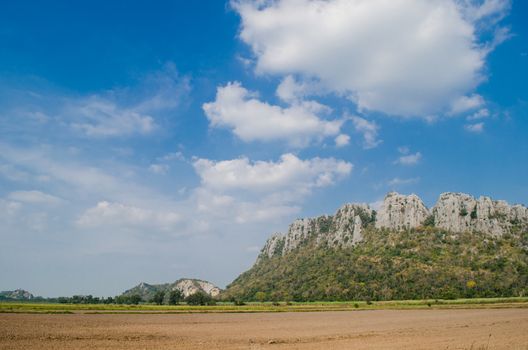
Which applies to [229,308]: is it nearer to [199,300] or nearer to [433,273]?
[199,300]

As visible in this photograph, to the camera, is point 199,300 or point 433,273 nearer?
point 433,273

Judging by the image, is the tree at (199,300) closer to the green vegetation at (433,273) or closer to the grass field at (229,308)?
the green vegetation at (433,273)

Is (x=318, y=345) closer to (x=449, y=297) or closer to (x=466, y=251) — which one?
(x=449, y=297)

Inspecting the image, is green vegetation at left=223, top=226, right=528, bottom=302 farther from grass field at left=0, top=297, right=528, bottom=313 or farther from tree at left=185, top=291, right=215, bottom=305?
tree at left=185, top=291, right=215, bottom=305

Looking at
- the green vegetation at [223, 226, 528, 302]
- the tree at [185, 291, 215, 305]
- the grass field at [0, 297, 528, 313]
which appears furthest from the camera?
the tree at [185, 291, 215, 305]

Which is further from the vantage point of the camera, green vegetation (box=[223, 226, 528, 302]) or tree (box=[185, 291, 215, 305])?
tree (box=[185, 291, 215, 305])

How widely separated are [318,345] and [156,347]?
44.5ft

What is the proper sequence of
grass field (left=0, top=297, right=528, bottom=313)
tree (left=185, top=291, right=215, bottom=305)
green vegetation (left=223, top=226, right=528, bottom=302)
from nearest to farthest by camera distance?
grass field (left=0, top=297, right=528, bottom=313)
green vegetation (left=223, top=226, right=528, bottom=302)
tree (left=185, top=291, right=215, bottom=305)

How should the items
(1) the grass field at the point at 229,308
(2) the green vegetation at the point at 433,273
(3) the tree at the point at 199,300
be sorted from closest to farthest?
(1) the grass field at the point at 229,308
(2) the green vegetation at the point at 433,273
(3) the tree at the point at 199,300

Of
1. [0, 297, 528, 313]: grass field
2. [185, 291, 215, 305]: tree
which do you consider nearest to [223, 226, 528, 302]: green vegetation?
[0, 297, 528, 313]: grass field

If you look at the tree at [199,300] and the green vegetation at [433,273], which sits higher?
the green vegetation at [433,273]

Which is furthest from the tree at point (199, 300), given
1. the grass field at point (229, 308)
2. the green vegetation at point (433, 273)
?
the grass field at point (229, 308)

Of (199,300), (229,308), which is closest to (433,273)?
(229,308)

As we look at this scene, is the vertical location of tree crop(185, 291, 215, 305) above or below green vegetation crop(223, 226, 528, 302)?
below
